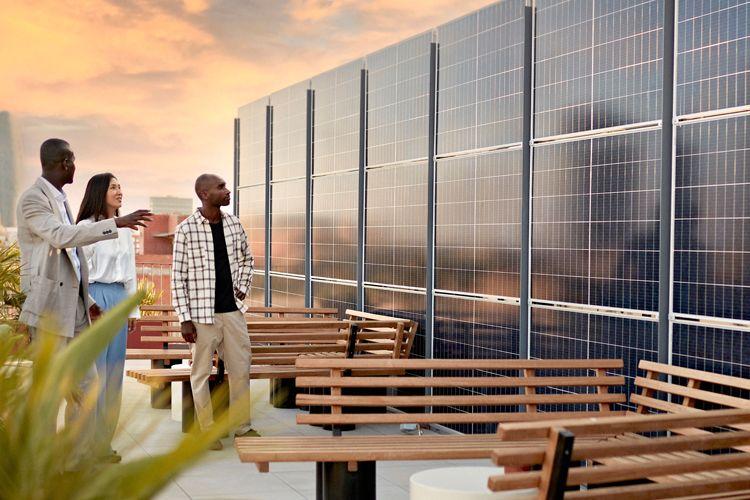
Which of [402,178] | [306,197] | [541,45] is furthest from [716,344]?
[306,197]

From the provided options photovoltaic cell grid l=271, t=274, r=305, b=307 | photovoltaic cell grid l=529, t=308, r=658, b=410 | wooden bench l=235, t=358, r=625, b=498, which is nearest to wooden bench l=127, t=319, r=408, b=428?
photovoltaic cell grid l=529, t=308, r=658, b=410

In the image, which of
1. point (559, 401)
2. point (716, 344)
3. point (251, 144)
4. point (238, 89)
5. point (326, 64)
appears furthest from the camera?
point (238, 89)

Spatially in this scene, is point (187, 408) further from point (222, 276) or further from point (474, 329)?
point (474, 329)

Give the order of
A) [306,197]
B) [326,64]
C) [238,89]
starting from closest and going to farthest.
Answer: [306,197] → [326,64] → [238,89]

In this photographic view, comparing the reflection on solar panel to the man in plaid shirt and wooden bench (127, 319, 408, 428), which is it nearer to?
wooden bench (127, 319, 408, 428)

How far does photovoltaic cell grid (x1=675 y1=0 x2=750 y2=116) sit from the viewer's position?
5988 millimetres

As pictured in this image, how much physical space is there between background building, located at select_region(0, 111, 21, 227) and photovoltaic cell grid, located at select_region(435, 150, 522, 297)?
364 cm

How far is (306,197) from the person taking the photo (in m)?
12.8

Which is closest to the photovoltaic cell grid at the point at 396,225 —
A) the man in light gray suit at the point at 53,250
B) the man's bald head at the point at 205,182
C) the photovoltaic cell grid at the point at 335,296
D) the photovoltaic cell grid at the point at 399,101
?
the photovoltaic cell grid at the point at 399,101

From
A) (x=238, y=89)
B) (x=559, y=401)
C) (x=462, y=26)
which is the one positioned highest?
(x=238, y=89)

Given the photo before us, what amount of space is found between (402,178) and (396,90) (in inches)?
35.4

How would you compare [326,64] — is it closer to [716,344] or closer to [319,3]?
[319,3]

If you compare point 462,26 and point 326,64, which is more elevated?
point 326,64

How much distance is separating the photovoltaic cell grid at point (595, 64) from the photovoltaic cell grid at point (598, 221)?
0.63 feet
